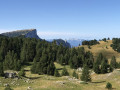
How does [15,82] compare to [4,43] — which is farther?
[4,43]

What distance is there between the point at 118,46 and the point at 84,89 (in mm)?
153022

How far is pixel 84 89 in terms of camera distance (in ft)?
113

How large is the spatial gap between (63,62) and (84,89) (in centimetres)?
5968

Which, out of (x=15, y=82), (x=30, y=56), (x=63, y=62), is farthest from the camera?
(x=30, y=56)

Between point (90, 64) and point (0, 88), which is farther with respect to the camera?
point (90, 64)

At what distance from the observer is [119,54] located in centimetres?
16475

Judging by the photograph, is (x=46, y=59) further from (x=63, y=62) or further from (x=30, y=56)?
(x=30, y=56)

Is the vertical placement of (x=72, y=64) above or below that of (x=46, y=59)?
below

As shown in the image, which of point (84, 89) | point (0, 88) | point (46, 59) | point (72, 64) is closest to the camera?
point (0, 88)

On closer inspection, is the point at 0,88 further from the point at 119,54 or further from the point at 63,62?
the point at 119,54

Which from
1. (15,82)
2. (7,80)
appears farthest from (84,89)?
(7,80)

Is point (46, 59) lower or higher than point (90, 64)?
higher

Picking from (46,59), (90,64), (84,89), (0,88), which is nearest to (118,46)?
(90,64)

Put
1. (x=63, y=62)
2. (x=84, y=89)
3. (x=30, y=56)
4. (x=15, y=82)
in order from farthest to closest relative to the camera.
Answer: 1. (x=30, y=56)
2. (x=63, y=62)
3. (x=15, y=82)
4. (x=84, y=89)
